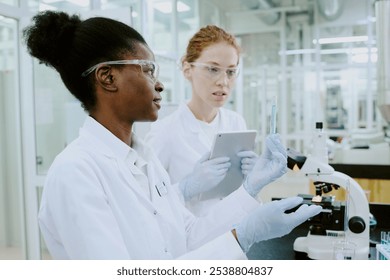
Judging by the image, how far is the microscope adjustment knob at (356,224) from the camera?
3.82 feet

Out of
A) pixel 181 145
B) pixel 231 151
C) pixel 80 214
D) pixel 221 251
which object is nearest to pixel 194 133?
pixel 181 145

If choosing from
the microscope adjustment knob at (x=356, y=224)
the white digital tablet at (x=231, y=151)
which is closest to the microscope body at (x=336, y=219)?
the microscope adjustment knob at (x=356, y=224)

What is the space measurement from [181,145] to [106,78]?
0.74 m

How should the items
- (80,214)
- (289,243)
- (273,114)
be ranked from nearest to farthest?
(80,214) → (273,114) → (289,243)

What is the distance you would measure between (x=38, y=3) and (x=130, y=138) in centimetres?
184

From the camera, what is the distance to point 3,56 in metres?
2.71

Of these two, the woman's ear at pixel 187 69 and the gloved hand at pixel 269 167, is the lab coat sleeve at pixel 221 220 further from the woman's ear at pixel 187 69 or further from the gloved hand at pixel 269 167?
the woman's ear at pixel 187 69

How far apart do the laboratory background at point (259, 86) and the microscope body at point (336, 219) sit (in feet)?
0.93

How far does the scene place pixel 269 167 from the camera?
3.88ft

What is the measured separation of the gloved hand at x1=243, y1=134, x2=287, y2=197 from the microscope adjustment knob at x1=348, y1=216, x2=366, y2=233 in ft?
0.86

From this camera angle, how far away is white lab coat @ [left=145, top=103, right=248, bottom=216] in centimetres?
154

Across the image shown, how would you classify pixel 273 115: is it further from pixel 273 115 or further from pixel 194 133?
pixel 194 133

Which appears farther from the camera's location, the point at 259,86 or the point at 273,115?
the point at 259,86
